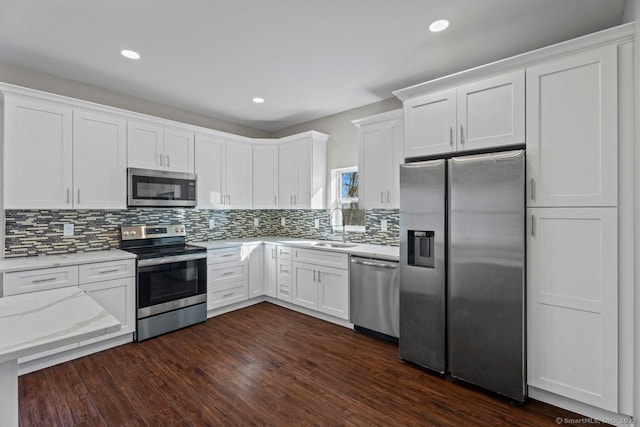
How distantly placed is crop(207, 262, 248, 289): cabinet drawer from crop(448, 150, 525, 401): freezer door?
2.70 m

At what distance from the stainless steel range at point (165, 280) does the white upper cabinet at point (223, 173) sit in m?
0.65

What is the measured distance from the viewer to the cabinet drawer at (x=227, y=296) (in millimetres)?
3793

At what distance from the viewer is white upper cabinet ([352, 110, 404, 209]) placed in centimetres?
327

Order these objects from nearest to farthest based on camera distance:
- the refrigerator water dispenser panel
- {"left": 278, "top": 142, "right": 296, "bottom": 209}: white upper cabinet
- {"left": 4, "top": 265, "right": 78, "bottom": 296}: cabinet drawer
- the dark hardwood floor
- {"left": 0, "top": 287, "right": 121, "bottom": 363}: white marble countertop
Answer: {"left": 0, "top": 287, "right": 121, "bottom": 363}: white marble countertop, the dark hardwood floor, {"left": 4, "top": 265, "right": 78, "bottom": 296}: cabinet drawer, the refrigerator water dispenser panel, {"left": 278, "top": 142, "right": 296, "bottom": 209}: white upper cabinet

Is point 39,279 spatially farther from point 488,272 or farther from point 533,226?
point 533,226

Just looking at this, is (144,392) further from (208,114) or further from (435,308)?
(208,114)

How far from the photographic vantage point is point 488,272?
2250mm

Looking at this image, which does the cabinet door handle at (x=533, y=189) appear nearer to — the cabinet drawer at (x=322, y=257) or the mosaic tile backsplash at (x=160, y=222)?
the mosaic tile backsplash at (x=160, y=222)

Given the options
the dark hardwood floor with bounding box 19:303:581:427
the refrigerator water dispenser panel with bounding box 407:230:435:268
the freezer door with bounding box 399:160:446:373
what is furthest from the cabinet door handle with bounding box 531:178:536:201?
the dark hardwood floor with bounding box 19:303:581:427

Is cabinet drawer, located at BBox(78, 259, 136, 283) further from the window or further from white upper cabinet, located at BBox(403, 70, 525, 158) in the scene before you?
white upper cabinet, located at BBox(403, 70, 525, 158)

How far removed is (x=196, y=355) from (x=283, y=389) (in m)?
1.03

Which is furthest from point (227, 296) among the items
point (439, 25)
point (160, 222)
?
point (439, 25)

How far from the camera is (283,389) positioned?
2340 millimetres

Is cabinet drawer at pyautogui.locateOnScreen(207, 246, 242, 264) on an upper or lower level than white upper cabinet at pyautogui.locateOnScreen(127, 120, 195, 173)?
lower
